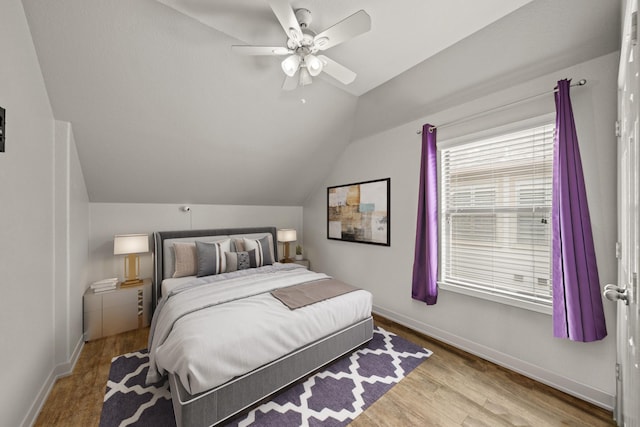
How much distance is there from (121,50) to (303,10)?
1406mm

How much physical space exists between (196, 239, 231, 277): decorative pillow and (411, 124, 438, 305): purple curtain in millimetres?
2351

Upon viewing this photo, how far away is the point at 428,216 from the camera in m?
2.56

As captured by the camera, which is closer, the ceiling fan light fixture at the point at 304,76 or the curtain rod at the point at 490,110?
the curtain rod at the point at 490,110

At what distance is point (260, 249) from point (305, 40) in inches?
100

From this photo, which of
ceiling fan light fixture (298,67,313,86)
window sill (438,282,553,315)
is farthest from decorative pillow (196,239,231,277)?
window sill (438,282,553,315)

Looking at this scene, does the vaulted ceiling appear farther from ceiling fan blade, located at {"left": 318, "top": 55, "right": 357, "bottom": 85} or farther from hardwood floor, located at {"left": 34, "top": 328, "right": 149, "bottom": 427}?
hardwood floor, located at {"left": 34, "top": 328, "right": 149, "bottom": 427}

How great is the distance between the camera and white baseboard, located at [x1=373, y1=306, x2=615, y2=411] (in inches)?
67.9

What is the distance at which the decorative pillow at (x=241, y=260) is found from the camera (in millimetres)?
3100

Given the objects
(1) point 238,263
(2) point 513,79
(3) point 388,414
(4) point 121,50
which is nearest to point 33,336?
(1) point 238,263

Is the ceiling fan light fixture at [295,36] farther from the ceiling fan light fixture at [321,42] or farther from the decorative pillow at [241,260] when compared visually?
the decorative pillow at [241,260]

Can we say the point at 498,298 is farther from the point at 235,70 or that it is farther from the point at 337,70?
the point at 235,70

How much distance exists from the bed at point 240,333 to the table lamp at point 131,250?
289 millimetres

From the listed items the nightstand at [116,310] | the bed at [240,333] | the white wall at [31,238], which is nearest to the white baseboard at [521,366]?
the bed at [240,333]

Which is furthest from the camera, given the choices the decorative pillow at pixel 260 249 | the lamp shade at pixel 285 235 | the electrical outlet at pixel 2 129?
the lamp shade at pixel 285 235
